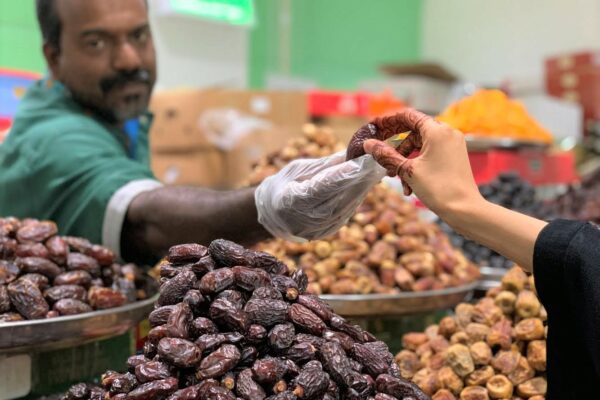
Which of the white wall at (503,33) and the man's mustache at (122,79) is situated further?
the white wall at (503,33)

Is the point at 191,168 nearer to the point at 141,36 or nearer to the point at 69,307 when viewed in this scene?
the point at 141,36

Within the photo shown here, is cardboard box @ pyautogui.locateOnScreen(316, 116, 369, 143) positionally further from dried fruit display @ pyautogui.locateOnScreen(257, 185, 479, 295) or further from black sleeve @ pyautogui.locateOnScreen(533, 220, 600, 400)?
black sleeve @ pyautogui.locateOnScreen(533, 220, 600, 400)

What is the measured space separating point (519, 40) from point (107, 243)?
627cm

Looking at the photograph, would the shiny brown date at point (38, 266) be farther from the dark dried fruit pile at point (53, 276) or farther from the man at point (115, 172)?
the man at point (115, 172)

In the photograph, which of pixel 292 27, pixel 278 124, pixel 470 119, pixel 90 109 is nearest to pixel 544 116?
pixel 292 27

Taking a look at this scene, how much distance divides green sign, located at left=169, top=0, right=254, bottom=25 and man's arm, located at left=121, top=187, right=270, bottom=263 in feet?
9.94

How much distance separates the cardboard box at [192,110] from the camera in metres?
4.37

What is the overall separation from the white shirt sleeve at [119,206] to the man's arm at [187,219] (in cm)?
2

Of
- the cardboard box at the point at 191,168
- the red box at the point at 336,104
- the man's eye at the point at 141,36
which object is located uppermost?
the man's eye at the point at 141,36

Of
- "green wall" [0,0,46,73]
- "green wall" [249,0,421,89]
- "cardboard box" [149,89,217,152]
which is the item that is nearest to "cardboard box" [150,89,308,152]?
"cardboard box" [149,89,217,152]

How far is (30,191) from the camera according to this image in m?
2.09

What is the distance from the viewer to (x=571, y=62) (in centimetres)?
580

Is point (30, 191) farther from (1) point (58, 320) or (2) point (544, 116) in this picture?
(2) point (544, 116)

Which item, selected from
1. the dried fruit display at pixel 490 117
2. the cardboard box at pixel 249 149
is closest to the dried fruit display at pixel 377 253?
the dried fruit display at pixel 490 117
